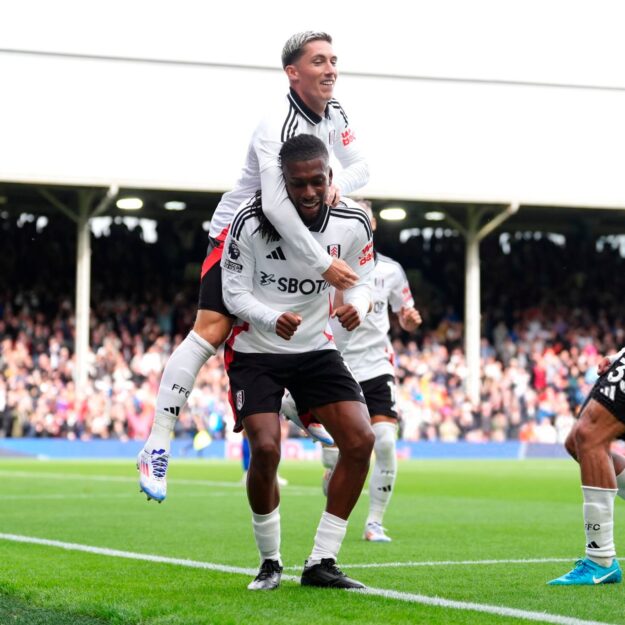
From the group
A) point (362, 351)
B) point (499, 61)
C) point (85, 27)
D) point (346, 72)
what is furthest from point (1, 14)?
point (362, 351)

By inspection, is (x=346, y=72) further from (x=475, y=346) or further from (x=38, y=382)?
(x=38, y=382)

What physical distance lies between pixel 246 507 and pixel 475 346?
20.3 metres

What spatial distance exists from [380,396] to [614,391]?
12.6ft

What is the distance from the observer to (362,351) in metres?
10.5

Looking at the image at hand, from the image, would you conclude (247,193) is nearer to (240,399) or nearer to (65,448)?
(240,399)

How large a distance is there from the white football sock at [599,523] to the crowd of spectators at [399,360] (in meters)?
22.0

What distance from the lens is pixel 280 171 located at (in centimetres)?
664

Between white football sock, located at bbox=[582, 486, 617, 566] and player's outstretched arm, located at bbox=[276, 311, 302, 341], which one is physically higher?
player's outstretched arm, located at bbox=[276, 311, 302, 341]

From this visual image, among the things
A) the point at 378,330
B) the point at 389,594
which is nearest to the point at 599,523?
the point at 389,594

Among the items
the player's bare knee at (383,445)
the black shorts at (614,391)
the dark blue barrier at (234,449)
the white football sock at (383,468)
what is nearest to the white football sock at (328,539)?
the black shorts at (614,391)

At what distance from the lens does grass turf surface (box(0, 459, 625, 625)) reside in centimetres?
570

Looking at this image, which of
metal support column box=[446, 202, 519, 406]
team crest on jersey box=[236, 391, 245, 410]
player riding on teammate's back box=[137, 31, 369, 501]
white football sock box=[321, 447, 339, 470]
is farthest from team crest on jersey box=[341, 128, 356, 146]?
metal support column box=[446, 202, 519, 406]

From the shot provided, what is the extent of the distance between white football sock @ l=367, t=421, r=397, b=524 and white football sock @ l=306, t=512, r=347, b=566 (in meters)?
3.34

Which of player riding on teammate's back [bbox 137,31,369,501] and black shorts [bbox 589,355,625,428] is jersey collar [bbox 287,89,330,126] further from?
black shorts [bbox 589,355,625,428]
